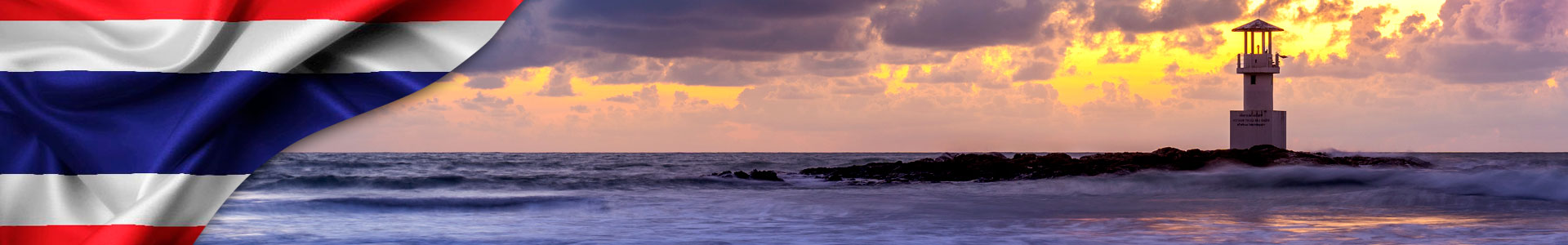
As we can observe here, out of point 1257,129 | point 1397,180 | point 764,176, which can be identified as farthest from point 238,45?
point 1257,129

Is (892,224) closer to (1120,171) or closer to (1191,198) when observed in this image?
(1191,198)

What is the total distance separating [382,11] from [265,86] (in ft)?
0.71

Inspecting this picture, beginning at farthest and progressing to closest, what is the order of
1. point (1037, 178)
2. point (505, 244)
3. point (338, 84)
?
point (1037, 178)
point (505, 244)
point (338, 84)

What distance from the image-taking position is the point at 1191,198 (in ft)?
43.4

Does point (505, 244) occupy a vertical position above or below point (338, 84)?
below

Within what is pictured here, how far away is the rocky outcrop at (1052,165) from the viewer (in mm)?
19344


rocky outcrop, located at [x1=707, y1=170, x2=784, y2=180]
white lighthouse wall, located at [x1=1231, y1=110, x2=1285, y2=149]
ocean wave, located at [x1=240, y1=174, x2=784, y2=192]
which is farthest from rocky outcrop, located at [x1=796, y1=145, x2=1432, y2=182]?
white lighthouse wall, located at [x1=1231, y1=110, x2=1285, y2=149]

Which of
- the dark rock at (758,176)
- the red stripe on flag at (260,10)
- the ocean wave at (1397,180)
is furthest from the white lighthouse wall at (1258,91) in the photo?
the red stripe on flag at (260,10)

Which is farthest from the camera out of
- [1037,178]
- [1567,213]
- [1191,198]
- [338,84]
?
[1037,178]

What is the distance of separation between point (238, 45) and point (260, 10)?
6 centimetres

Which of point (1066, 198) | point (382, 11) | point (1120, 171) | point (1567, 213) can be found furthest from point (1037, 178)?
point (382, 11)

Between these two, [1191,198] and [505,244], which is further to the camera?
[1191,198]

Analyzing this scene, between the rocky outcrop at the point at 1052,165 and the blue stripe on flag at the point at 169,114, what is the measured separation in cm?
1707

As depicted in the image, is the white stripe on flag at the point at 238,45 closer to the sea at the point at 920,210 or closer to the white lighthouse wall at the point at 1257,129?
the sea at the point at 920,210
